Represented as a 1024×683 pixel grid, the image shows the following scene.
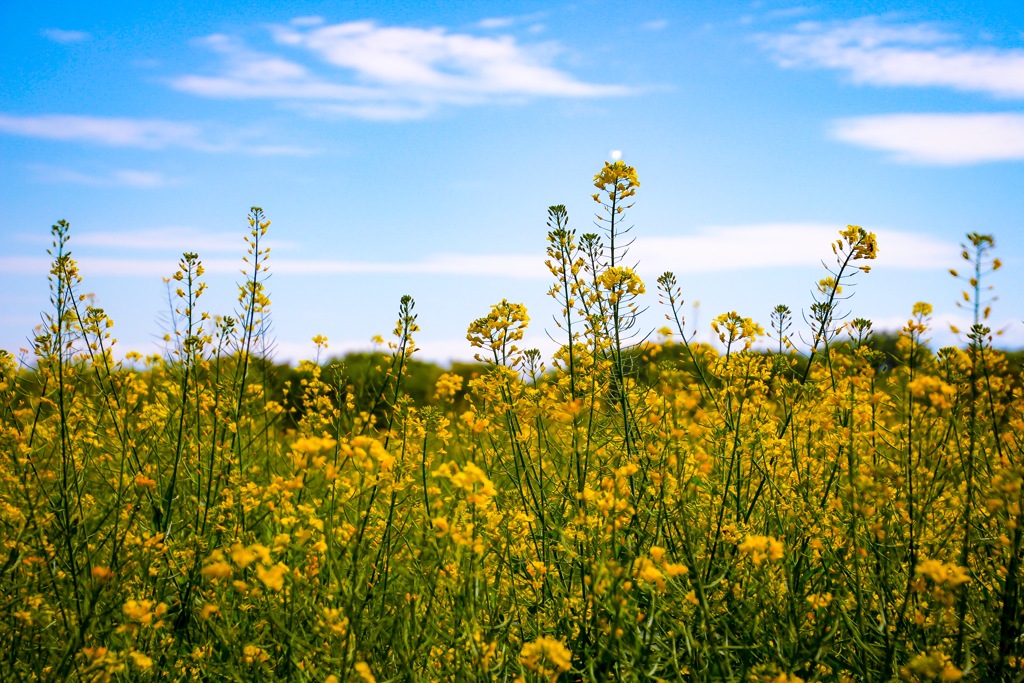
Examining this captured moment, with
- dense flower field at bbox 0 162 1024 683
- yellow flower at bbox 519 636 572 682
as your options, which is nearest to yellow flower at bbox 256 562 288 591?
dense flower field at bbox 0 162 1024 683

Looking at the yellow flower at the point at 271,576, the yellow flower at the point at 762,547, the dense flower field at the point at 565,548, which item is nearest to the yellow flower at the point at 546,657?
the dense flower field at the point at 565,548

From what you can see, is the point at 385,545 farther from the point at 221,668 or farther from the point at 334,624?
the point at 221,668

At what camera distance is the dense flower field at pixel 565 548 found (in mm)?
2596

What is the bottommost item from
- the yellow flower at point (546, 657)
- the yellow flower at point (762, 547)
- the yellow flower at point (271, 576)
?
the yellow flower at point (546, 657)

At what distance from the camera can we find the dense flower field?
8.52 feet

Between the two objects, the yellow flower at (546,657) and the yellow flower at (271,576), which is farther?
the yellow flower at (546,657)

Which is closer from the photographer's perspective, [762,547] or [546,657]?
[762,547]

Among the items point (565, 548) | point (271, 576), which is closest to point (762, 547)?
point (565, 548)

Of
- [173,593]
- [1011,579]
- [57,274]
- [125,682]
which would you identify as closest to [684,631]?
[1011,579]

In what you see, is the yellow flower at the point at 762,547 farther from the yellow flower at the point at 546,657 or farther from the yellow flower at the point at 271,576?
the yellow flower at the point at 271,576

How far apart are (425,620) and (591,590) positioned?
0.69 metres

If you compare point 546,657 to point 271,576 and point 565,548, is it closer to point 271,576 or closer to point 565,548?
point 565,548

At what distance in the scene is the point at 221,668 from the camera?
2904 mm

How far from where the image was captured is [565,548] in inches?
115
